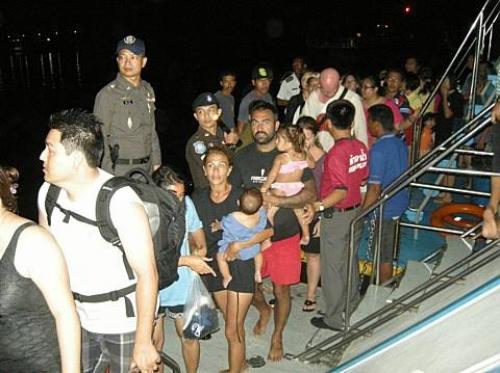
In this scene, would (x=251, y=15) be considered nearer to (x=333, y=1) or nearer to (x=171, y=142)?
(x=333, y=1)

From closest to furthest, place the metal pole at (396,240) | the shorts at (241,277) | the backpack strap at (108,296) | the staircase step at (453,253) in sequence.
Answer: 1. the backpack strap at (108,296)
2. the shorts at (241,277)
3. the staircase step at (453,253)
4. the metal pole at (396,240)

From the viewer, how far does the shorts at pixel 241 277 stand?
3973mm

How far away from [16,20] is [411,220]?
4817 centimetres

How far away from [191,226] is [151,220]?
1.07 metres

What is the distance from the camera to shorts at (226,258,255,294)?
156 inches

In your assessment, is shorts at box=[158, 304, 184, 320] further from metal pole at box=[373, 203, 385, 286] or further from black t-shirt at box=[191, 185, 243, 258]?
metal pole at box=[373, 203, 385, 286]

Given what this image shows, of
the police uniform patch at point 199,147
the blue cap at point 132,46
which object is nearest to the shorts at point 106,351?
the police uniform patch at point 199,147

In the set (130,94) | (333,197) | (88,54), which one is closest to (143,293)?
(333,197)

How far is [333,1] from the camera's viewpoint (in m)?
42.3

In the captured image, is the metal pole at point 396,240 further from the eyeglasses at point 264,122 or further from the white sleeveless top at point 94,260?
the white sleeveless top at point 94,260

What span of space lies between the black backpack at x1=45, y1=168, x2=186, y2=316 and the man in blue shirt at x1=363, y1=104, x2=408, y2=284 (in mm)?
2381

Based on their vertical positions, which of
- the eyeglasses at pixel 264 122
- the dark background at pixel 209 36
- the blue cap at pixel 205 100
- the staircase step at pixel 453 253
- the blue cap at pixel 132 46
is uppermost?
the dark background at pixel 209 36

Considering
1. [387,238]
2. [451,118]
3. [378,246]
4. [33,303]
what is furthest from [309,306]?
[451,118]

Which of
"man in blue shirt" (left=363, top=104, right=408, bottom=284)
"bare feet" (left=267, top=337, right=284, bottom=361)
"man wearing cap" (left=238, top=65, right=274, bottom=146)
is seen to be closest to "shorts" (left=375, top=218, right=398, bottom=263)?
"man in blue shirt" (left=363, top=104, right=408, bottom=284)
